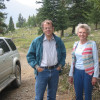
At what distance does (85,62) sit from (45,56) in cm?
74

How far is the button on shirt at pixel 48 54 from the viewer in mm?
2998

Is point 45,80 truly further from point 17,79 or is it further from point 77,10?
point 77,10

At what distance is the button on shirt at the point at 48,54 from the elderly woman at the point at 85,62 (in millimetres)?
399

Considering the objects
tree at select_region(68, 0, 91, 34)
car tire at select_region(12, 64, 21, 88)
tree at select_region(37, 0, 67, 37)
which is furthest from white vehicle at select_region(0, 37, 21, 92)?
tree at select_region(68, 0, 91, 34)

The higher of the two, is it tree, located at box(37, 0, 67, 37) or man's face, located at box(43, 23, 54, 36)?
tree, located at box(37, 0, 67, 37)

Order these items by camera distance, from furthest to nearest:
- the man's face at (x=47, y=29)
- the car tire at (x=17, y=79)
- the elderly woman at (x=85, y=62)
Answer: the car tire at (x=17, y=79), the man's face at (x=47, y=29), the elderly woman at (x=85, y=62)

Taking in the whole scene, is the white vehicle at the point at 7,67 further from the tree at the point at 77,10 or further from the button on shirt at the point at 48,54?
the tree at the point at 77,10

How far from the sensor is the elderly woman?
2.80 metres

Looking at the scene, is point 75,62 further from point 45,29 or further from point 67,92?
point 67,92

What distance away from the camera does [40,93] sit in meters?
3.13

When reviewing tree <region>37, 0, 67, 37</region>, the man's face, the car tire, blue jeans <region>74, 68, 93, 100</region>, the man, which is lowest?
the car tire

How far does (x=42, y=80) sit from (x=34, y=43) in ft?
2.37

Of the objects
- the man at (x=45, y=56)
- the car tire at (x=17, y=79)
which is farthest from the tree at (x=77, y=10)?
the man at (x=45, y=56)

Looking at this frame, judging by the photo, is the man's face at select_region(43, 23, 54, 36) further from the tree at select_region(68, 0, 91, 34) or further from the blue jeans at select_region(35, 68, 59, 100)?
the tree at select_region(68, 0, 91, 34)
